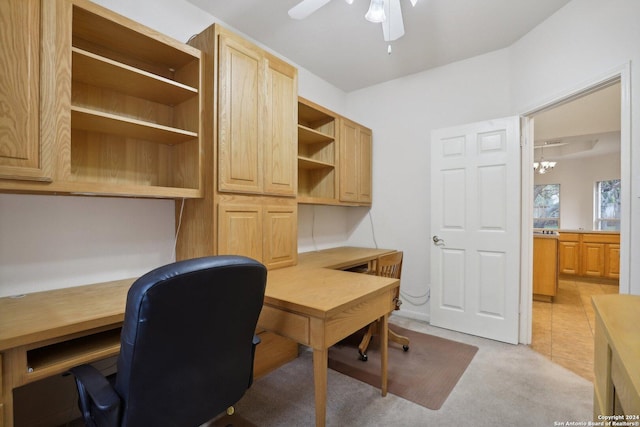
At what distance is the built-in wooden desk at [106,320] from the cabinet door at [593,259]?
18.6ft

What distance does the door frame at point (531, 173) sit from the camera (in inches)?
68.9

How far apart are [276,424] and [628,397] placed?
1.60 metres

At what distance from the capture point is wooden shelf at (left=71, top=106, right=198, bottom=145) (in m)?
1.50

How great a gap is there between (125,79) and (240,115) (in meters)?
0.68

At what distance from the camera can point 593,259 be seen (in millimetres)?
5336

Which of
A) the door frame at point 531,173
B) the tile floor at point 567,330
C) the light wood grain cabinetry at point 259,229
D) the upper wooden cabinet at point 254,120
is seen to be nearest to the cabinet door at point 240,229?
the light wood grain cabinetry at point 259,229

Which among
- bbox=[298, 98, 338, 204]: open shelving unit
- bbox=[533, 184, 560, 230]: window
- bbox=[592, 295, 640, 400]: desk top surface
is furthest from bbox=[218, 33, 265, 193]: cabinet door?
bbox=[533, 184, 560, 230]: window

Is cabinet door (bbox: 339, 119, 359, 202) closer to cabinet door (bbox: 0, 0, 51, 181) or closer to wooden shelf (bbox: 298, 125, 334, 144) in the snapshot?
wooden shelf (bbox: 298, 125, 334, 144)

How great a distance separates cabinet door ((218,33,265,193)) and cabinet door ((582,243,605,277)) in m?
6.35

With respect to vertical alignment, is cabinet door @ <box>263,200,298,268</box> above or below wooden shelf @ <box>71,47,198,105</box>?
below

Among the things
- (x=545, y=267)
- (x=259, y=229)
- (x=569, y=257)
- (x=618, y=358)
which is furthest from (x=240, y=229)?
(x=569, y=257)

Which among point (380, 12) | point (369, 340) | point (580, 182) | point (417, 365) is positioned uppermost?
point (380, 12)

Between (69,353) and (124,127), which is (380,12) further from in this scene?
(69,353)

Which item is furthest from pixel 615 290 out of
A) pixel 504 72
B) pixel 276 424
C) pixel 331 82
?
pixel 276 424
